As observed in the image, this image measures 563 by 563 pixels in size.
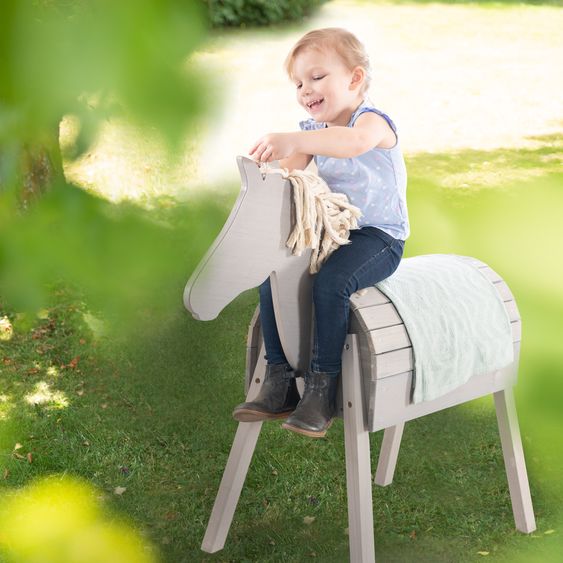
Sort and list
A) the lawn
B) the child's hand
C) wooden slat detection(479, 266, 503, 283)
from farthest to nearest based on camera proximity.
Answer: the lawn → wooden slat detection(479, 266, 503, 283) → the child's hand

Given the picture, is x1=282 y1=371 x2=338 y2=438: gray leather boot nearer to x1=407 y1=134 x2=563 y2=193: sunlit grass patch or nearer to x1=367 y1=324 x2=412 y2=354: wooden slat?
x1=367 y1=324 x2=412 y2=354: wooden slat

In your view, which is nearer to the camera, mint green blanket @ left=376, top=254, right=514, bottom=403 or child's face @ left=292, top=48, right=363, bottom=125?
child's face @ left=292, top=48, right=363, bottom=125

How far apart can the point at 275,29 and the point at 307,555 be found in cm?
249

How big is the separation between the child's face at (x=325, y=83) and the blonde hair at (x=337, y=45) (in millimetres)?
10

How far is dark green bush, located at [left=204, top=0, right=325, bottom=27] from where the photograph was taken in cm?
46

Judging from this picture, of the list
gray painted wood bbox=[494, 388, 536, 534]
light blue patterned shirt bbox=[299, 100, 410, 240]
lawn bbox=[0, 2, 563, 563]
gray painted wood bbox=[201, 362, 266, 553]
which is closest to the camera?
light blue patterned shirt bbox=[299, 100, 410, 240]

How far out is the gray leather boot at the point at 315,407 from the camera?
216 cm

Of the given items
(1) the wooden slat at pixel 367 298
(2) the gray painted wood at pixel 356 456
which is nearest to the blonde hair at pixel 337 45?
(1) the wooden slat at pixel 367 298

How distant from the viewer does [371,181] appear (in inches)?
89.0

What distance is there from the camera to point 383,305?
2.26 meters

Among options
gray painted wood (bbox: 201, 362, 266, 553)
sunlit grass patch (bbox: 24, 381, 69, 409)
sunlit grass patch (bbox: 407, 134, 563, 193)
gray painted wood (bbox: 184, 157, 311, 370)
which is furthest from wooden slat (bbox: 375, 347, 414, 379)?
sunlit grass patch (bbox: 407, 134, 563, 193)

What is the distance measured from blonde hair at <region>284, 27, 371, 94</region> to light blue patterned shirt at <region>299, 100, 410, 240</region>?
0.85ft

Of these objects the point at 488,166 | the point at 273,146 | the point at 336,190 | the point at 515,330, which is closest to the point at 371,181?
the point at 336,190

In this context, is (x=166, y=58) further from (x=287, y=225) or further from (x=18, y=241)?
(x=287, y=225)
